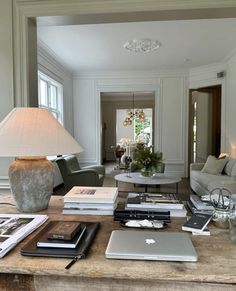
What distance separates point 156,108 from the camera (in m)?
6.87

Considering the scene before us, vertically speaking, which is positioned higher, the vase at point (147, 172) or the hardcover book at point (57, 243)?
the hardcover book at point (57, 243)

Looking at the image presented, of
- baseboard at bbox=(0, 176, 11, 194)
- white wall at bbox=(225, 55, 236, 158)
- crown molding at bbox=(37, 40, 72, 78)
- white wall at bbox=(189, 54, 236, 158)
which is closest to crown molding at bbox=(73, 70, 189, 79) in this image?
white wall at bbox=(189, 54, 236, 158)

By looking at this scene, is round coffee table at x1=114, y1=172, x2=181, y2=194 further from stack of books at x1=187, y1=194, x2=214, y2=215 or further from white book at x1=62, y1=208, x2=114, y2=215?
white book at x1=62, y1=208, x2=114, y2=215

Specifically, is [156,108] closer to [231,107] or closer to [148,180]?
[231,107]

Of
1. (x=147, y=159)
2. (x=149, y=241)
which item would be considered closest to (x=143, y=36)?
(x=147, y=159)

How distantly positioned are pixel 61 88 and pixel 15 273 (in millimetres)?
5750

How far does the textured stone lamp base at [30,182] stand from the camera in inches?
53.1

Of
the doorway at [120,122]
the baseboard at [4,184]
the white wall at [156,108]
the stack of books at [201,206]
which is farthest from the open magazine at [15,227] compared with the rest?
the doorway at [120,122]

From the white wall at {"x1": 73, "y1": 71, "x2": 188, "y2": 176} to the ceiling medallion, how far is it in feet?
6.23

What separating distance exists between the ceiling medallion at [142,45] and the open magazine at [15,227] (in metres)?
3.91

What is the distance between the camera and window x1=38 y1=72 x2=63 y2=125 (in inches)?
211

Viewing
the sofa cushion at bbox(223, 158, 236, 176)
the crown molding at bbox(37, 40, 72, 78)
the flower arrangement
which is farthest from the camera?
the crown molding at bbox(37, 40, 72, 78)

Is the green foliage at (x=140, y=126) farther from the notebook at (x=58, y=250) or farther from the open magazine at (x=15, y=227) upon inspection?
the notebook at (x=58, y=250)

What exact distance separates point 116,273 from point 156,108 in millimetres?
6300
